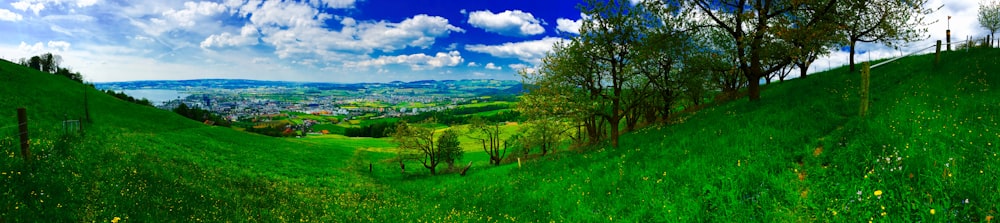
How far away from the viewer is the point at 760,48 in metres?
22.1

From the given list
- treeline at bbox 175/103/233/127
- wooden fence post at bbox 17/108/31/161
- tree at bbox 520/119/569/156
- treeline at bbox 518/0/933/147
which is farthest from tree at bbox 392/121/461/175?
treeline at bbox 175/103/233/127

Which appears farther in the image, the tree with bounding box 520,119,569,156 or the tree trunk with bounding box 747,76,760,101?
the tree with bounding box 520,119,569,156

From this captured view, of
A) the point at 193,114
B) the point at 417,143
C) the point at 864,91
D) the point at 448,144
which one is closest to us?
the point at 864,91

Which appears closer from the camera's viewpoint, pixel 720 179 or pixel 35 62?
pixel 720 179

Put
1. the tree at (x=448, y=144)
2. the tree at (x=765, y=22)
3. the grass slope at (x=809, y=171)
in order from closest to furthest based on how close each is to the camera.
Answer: the grass slope at (x=809, y=171), the tree at (x=765, y=22), the tree at (x=448, y=144)

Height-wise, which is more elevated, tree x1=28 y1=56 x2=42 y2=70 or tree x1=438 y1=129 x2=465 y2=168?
tree x1=28 y1=56 x2=42 y2=70

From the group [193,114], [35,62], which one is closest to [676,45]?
[193,114]

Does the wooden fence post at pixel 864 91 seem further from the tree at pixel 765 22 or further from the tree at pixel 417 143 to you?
the tree at pixel 417 143

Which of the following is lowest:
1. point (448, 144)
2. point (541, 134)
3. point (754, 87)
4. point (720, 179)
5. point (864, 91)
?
point (448, 144)

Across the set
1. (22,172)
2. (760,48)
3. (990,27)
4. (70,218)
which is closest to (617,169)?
(760,48)

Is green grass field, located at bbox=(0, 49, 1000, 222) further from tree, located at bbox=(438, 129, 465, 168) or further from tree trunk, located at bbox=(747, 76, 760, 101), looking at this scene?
tree, located at bbox=(438, 129, 465, 168)

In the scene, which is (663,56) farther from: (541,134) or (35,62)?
(35,62)

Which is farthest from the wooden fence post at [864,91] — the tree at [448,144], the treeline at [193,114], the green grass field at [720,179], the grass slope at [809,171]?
the treeline at [193,114]

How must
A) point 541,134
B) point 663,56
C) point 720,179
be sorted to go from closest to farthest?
point 720,179
point 663,56
point 541,134
